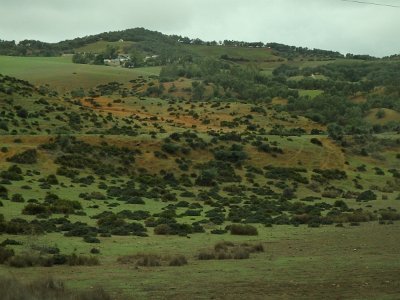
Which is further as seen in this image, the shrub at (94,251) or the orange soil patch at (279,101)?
the orange soil patch at (279,101)

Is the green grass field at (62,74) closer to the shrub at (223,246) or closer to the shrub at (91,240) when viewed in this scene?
the shrub at (91,240)

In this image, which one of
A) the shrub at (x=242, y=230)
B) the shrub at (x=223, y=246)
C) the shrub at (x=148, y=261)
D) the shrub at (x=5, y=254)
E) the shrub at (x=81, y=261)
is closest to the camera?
the shrub at (x=5, y=254)

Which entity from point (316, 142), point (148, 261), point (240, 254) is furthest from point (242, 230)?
point (316, 142)

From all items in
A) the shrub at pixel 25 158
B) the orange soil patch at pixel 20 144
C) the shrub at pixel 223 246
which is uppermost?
the shrub at pixel 223 246

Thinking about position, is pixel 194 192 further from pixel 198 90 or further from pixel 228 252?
pixel 198 90

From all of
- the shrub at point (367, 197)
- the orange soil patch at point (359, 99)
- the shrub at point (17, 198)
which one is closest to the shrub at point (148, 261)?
the shrub at point (17, 198)

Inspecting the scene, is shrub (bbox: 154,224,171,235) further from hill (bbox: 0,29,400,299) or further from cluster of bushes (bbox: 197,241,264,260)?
cluster of bushes (bbox: 197,241,264,260)

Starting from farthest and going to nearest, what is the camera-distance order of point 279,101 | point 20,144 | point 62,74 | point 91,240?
point 62,74
point 279,101
point 20,144
point 91,240

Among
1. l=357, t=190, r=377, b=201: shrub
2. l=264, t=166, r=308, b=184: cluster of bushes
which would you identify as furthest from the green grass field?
l=357, t=190, r=377, b=201: shrub

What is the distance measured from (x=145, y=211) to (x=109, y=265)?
20651 mm

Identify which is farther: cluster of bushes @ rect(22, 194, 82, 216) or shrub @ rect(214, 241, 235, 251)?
cluster of bushes @ rect(22, 194, 82, 216)

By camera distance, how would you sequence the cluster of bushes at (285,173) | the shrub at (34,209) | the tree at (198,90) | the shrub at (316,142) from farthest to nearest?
1. the tree at (198,90)
2. the shrub at (316,142)
3. the cluster of bushes at (285,173)
4. the shrub at (34,209)

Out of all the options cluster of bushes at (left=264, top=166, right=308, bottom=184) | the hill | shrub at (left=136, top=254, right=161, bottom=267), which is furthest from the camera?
cluster of bushes at (left=264, top=166, right=308, bottom=184)

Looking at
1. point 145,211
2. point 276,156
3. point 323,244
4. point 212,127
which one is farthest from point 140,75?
point 323,244
